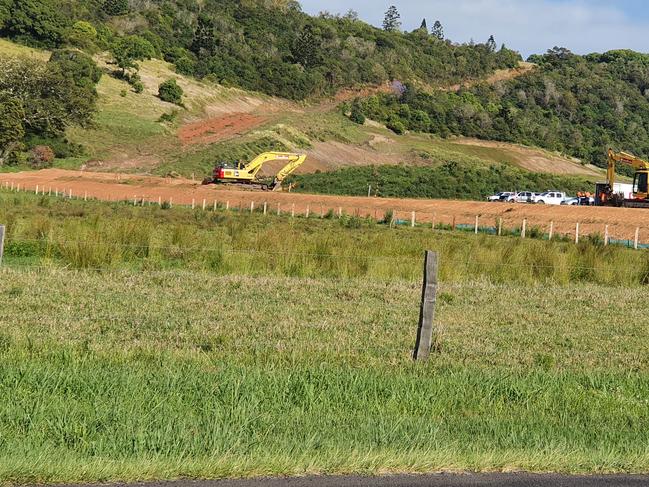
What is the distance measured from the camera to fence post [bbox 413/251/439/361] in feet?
37.0

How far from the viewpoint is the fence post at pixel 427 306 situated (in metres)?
11.3

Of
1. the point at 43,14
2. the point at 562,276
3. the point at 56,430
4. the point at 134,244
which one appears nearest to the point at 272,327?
the point at 56,430

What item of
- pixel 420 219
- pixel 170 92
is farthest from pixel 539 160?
pixel 420 219

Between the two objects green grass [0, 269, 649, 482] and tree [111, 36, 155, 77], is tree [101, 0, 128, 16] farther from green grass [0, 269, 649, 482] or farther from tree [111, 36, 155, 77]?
green grass [0, 269, 649, 482]

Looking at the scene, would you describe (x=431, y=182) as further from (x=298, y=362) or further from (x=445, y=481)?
(x=445, y=481)

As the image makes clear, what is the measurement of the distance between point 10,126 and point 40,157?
4.36m

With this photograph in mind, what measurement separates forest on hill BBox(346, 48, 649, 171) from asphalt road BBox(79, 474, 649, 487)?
4418 inches

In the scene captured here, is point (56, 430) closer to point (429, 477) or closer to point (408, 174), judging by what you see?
point (429, 477)

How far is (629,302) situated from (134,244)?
10743 millimetres

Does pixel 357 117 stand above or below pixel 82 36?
below

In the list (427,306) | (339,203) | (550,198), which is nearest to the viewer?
(427,306)

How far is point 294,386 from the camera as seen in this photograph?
975 cm

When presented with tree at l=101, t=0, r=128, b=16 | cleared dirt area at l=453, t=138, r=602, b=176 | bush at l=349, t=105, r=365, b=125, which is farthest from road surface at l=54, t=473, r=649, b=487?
tree at l=101, t=0, r=128, b=16

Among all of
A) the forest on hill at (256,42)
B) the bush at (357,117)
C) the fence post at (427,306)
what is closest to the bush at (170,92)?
the forest on hill at (256,42)
